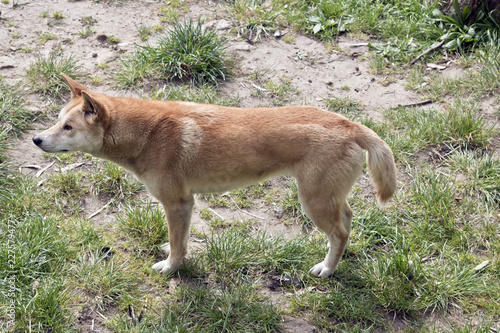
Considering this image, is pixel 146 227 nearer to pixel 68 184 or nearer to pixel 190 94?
pixel 68 184

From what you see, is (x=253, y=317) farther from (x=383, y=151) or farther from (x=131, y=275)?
(x=383, y=151)

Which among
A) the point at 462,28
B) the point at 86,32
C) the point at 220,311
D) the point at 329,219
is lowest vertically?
the point at 220,311

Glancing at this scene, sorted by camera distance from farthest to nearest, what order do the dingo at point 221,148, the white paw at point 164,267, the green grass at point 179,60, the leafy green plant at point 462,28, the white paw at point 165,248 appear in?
the leafy green plant at point 462,28 < the green grass at point 179,60 < the white paw at point 165,248 < the white paw at point 164,267 < the dingo at point 221,148

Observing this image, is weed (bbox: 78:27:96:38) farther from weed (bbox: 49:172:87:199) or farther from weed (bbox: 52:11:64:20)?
weed (bbox: 49:172:87:199)

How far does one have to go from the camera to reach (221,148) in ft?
12.7

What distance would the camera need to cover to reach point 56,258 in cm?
407

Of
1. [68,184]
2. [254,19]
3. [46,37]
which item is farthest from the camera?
[254,19]

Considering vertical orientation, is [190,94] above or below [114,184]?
above

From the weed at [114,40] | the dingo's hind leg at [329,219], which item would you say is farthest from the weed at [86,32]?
the dingo's hind leg at [329,219]

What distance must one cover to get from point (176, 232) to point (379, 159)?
185 cm

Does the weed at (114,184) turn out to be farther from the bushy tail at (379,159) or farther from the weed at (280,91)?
the bushy tail at (379,159)

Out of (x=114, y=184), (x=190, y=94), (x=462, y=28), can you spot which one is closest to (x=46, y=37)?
(x=190, y=94)

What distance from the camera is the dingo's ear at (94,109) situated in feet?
12.3

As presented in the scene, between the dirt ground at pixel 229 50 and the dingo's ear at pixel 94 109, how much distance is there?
6.90 feet
